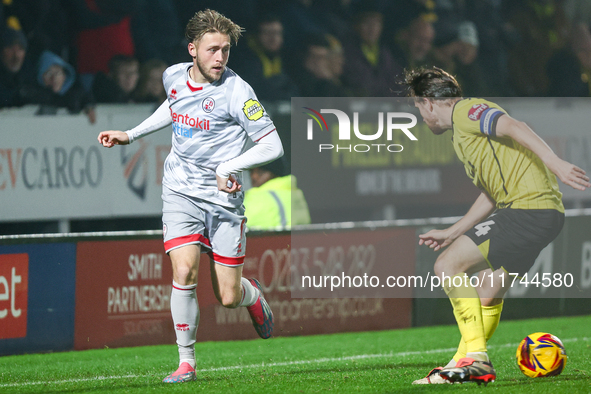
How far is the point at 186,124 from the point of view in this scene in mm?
4793

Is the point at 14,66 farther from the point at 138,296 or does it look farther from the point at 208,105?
the point at 208,105

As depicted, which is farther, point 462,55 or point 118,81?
point 462,55

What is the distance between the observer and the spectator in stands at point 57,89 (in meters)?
7.46

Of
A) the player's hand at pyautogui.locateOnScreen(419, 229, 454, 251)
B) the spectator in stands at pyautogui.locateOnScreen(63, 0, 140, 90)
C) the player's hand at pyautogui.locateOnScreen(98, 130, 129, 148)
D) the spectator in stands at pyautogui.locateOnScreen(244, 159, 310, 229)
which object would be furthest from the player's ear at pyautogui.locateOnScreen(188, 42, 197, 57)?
the spectator in stands at pyautogui.locateOnScreen(63, 0, 140, 90)

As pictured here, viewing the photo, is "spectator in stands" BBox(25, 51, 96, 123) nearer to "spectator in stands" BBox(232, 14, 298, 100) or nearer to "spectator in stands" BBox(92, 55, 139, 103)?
"spectator in stands" BBox(92, 55, 139, 103)

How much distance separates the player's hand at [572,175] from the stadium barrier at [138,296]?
144 inches

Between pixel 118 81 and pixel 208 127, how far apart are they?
356 centimetres

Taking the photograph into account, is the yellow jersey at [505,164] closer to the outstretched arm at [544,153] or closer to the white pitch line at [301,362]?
the outstretched arm at [544,153]

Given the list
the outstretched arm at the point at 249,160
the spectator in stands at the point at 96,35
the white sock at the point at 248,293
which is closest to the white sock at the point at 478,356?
the white sock at the point at 248,293

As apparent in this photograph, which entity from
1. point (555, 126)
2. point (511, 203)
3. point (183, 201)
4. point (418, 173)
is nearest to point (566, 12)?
point (555, 126)

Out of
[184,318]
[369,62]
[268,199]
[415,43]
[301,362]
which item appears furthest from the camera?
[415,43]

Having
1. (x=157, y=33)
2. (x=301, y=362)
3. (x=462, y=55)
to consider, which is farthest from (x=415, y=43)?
(x=301, y=362)

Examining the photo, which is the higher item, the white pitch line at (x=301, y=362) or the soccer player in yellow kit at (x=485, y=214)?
the soccer player in yellow kit at (x=485, y=214)

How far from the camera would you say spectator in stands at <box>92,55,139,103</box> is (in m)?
7.92
